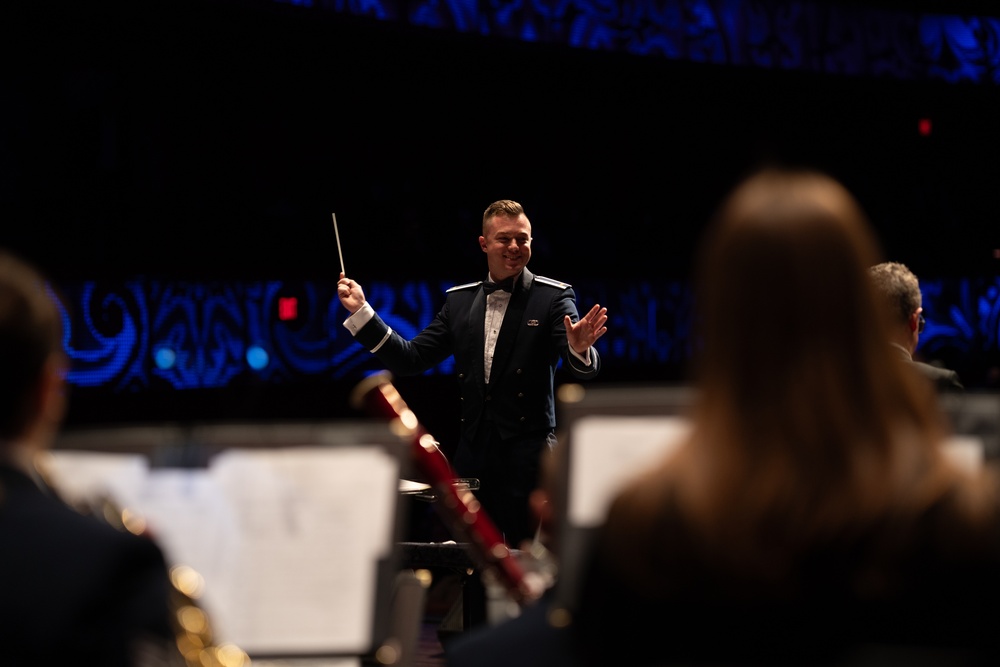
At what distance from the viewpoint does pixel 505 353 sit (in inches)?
176

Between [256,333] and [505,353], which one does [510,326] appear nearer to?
[505,353]

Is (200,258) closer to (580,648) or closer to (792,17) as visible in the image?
(792,17)

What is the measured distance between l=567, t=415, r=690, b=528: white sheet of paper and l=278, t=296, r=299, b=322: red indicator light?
461 cm

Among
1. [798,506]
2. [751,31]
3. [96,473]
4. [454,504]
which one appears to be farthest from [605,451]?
[751,31]

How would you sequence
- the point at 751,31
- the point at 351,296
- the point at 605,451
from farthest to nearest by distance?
1. the point at 751,31
2. the point at 351,296
3. the point at 605,451

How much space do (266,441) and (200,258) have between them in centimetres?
455

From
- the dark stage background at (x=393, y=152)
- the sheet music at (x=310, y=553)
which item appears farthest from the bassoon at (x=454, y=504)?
the dark stage background at (x=393, y=152)

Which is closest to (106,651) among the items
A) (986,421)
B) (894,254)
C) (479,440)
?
(986,421)

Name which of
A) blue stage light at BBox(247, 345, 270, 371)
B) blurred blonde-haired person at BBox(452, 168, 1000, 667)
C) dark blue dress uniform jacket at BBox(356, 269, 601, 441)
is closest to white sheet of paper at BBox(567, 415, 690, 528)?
blurred blonde-haired person at BBox(452, 168, 1000, 667)

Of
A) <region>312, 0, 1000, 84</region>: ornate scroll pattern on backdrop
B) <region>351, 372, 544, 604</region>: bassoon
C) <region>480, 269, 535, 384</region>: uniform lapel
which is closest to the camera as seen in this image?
<region>351, 372, 544, 604</region>: bassoon

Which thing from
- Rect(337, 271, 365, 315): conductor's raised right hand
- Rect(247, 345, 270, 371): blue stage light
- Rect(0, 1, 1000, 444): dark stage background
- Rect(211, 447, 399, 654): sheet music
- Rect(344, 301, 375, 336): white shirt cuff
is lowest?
Rect(211, 447, 399, 654): sheet music

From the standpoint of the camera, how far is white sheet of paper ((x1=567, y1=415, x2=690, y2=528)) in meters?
1.67

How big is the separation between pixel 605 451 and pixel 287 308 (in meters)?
4.64

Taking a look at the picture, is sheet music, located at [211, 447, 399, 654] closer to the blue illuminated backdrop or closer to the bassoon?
→ the bassoon
